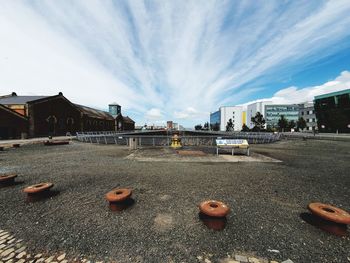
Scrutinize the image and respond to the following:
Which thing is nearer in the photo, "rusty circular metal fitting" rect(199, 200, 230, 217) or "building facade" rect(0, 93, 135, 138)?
"rusty circular metal fitting" rect(199, 200, 230, 217)

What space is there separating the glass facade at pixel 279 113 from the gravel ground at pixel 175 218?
12142 cm

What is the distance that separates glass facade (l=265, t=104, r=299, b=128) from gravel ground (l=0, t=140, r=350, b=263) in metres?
121

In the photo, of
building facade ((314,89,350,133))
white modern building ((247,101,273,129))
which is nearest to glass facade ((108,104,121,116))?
building facade ((314,89,350,133))

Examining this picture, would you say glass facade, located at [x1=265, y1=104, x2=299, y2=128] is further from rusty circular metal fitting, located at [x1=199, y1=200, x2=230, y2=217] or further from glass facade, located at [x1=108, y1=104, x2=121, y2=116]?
rusty circular metal fitting, located at [x1=199, y1=200, x2=230, y2=217]

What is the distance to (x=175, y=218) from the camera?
3.91m

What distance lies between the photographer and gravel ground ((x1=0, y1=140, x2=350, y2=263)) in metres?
2.92

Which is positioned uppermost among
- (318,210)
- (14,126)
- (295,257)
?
(14,126)

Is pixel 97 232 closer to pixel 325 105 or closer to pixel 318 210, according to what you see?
pixel 318 210

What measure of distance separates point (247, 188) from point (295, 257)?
303 centimetres

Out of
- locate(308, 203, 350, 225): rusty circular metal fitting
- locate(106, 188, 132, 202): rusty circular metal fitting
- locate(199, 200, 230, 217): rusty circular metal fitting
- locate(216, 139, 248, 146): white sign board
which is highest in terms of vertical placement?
locate(216, 139, 248, 146): white sign board

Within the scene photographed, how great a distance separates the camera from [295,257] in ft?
9.06

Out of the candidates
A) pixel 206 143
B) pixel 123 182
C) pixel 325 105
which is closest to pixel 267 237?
pixel 123 182

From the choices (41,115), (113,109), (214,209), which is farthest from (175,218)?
(113,109)

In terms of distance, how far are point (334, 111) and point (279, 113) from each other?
57.3m
